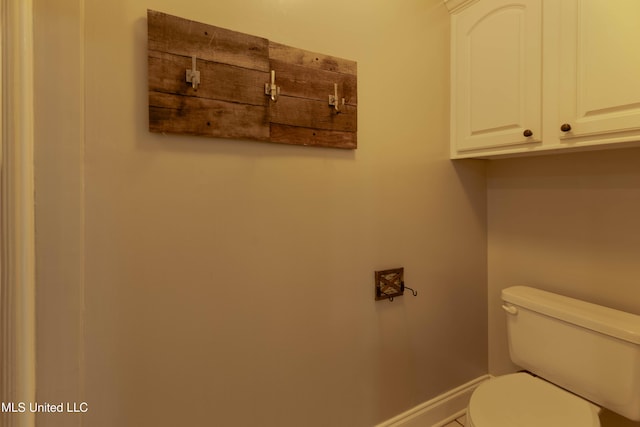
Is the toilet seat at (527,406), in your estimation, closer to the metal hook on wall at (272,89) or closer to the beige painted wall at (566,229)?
the beige painted wall at (566,229)

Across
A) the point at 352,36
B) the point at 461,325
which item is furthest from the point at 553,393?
the point at 352,36

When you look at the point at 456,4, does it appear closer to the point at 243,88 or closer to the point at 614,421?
the point at 243,88

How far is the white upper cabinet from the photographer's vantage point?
97cm

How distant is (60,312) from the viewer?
0.79 m

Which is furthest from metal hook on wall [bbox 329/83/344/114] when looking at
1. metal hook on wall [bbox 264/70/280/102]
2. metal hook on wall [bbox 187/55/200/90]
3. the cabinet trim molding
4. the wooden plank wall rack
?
the cabinet trim molding

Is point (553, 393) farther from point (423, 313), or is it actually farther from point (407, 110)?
point (407, 110)

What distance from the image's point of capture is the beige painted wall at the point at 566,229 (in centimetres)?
122

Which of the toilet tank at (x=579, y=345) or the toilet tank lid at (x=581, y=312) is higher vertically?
the toilet tank lid at (x=581, y=312)

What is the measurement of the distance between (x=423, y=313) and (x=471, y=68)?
119 centimetres

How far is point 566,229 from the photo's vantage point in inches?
54.6

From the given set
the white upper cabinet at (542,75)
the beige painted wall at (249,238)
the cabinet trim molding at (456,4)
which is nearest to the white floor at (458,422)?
the beige painted wall at (249,238)

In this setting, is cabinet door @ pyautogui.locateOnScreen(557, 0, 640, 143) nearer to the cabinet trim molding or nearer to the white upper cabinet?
the white upper cabinet

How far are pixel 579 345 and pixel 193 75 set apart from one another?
166 cm

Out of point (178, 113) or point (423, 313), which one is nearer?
point (178, 113)
